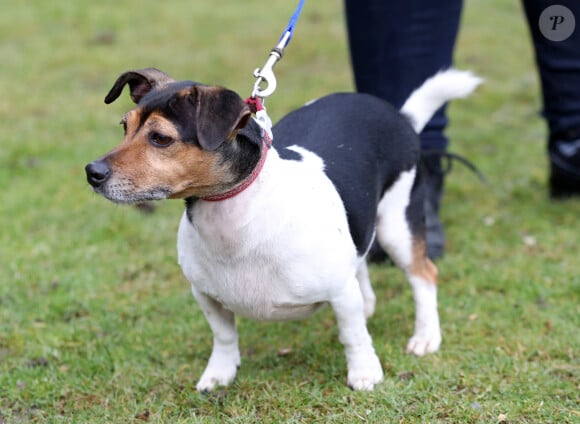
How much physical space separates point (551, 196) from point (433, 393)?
2925mm

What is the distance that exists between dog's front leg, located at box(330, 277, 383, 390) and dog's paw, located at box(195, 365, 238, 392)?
0.54m

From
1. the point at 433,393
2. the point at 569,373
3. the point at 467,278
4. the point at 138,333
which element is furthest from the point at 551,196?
the point at 138,333

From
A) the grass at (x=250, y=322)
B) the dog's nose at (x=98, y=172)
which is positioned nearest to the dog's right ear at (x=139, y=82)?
the dog's nose at (x=98, y=172)

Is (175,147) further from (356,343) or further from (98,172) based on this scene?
(356,343)

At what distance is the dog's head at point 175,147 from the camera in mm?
2666

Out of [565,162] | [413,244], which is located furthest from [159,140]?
[565,162]

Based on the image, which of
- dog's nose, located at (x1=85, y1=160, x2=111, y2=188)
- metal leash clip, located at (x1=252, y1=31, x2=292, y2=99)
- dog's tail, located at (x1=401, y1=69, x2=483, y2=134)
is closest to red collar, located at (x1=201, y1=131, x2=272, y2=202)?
metal leash clip, located at (x1=252, y1=31, x2=292, y2=99)

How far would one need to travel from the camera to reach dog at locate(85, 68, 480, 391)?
2738mm

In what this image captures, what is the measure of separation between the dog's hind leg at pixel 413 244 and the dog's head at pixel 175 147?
1.20 meters

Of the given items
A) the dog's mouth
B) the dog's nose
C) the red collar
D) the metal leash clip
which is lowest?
the red collar

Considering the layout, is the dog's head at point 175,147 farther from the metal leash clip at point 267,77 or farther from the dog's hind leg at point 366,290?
the dog's hind leg at point 366,290

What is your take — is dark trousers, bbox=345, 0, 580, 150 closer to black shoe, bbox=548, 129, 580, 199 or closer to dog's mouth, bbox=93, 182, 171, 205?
black shoe, bbox=548, 129, 580, 199

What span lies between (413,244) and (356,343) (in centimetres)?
70

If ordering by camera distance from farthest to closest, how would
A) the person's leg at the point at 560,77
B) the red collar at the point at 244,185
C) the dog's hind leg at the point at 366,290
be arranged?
the person's leg at the point at 560,77 < the dog's hind leg at the point at 366,290 < the red collar at the point at 244,185
